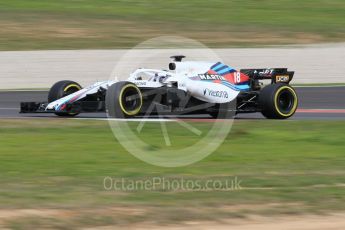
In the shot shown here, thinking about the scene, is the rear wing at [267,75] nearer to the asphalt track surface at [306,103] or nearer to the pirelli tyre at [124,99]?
the asphalt track surface at [306,103]

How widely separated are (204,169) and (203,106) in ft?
18.1

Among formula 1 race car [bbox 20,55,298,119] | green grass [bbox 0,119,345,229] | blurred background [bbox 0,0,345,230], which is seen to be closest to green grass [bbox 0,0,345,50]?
blurred background [bbox 0,0,345,230]

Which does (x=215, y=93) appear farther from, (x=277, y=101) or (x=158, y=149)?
(x=158, y=149)

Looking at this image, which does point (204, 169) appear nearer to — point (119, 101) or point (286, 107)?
point (119, 101)

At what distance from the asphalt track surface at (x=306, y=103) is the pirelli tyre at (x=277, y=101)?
0.76m

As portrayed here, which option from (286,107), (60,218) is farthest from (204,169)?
(286,107)

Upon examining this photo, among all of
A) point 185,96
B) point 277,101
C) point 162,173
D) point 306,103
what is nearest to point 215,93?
point 185,96

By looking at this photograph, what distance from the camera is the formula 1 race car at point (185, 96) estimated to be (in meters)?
15.3

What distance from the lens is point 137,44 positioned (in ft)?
93.9

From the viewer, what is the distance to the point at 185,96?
1547 centimetres

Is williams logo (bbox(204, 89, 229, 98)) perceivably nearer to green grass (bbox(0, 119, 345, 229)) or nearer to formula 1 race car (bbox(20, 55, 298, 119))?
formula 1 race car (bbox(20, 55, 298, 119))

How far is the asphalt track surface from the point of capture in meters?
17.0

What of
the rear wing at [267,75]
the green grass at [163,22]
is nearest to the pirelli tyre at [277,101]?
the rear wing at [267,75]

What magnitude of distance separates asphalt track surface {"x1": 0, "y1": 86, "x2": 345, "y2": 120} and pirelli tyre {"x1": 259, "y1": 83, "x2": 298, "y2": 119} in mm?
760
